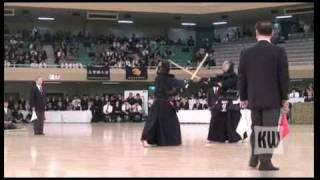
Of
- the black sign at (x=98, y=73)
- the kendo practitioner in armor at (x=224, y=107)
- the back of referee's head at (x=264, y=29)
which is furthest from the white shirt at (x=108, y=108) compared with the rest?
the back of referee's head at (x=264, y=29)

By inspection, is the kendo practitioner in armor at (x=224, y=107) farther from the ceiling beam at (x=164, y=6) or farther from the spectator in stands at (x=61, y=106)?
the ceiling beam at (x=164, y=6)

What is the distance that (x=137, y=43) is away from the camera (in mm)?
41125

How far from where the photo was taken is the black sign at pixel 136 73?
34719 mm

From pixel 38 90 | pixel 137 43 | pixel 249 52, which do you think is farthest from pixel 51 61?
pixel 249 52

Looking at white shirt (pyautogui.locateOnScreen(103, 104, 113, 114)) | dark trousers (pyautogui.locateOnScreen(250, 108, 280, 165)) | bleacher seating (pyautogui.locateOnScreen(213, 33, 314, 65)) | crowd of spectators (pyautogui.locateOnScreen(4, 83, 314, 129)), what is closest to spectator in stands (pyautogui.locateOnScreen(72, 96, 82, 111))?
crowd of spectators (pyautogui.locateOnScreen(4, 83, 314, 129))

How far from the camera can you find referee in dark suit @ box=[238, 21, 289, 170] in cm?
718

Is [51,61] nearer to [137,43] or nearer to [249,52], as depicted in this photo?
[137,43]

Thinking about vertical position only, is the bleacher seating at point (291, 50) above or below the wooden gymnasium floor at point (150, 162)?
above

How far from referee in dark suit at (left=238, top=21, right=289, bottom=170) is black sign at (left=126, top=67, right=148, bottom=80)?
27.4 meters

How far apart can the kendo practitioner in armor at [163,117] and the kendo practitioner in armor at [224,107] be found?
113 centimetres

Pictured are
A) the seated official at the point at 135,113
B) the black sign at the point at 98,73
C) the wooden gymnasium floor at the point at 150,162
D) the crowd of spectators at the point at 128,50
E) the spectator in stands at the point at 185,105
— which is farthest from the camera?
the crowd of spectators at the point at 128,50

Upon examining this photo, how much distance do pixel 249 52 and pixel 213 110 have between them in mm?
5407

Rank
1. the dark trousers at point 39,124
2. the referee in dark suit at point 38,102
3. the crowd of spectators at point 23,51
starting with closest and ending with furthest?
1. the referee in dark suit at point 38,102
2. the dark trousers at point 39,124
3. the crowd of spectators at point 23,51

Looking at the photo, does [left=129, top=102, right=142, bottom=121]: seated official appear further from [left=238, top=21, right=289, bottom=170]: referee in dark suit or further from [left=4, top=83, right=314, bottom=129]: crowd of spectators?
[left=238, top=21, right=289, bottom=170]: referee in dark suit
